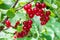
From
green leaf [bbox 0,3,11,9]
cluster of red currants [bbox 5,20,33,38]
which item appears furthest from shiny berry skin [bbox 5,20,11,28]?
green leaf [bbox 0,3,11,9]

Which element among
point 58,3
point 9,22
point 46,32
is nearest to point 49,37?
point 46,32

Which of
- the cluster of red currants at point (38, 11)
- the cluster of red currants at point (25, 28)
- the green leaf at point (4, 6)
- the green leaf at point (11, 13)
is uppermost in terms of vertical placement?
the green leaf at point (4, 6)

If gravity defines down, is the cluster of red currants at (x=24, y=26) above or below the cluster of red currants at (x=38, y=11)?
below

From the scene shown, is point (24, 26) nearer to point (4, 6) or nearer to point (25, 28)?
point (25, 28)

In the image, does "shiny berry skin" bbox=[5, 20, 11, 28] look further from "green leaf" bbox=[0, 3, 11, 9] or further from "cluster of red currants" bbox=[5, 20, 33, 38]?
"green leaf" bbox=[0, 3, 11, 9]

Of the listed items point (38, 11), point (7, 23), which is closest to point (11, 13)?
point (7, 23)

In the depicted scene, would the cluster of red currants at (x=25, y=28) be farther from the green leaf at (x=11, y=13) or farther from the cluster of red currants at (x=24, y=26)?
the green leaf at (x=11, y=13)

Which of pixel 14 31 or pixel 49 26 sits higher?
pixel 49 26

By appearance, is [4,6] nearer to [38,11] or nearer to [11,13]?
[11,13]

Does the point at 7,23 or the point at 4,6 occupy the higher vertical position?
the point at 4,6

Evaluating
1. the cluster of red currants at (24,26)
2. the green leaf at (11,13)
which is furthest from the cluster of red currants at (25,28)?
the green leaf at (11,13)

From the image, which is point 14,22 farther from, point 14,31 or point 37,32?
point 37,32
